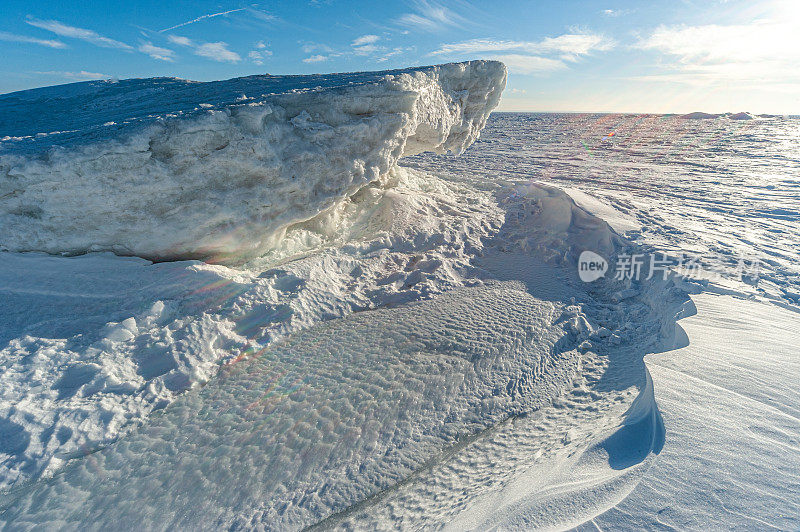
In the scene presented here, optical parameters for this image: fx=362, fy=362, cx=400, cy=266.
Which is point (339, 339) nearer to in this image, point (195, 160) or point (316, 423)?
point (316, 423)

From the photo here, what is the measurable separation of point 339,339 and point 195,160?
2244 millimetres

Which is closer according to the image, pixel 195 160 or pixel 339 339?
pixel 339 339

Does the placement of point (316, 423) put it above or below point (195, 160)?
below

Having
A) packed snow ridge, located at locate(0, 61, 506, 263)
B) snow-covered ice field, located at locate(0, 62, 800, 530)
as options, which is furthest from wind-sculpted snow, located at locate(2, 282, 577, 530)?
packed snow ridge, located at locate(0, 61, 506, 263)

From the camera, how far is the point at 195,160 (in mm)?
3535

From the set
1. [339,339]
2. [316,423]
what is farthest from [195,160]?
[316,423]

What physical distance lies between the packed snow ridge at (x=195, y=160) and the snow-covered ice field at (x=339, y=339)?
0.09 feet

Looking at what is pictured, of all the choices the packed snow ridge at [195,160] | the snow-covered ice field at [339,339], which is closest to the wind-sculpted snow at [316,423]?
the snow-covered ice field at [339,339]

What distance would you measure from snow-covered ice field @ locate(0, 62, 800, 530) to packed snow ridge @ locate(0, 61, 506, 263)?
0.03m

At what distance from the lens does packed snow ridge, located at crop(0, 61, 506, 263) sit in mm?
3291

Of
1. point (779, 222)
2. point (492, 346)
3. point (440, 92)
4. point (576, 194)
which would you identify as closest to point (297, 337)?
point (492, 346)

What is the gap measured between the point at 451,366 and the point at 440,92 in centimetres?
447

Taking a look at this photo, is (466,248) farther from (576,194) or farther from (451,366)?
(576,194)

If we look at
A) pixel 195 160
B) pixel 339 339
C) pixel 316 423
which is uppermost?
pixel 195 160
